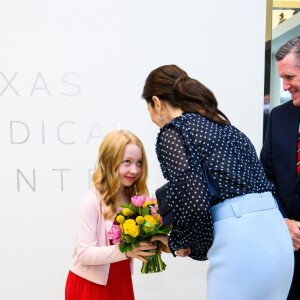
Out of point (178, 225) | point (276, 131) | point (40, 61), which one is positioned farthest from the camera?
point (40, 61)

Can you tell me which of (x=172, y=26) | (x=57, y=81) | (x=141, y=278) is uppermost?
(x=172, y=26)

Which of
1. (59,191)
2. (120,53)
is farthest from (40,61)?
(59,191)

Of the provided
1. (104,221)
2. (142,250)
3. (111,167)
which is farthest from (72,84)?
(142,250)

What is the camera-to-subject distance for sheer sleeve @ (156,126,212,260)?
1286 millimetres

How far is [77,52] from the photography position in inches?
96.8

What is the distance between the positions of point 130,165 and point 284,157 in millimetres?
799

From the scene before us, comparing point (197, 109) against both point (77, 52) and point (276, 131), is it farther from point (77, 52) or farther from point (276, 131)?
point (77, 52)

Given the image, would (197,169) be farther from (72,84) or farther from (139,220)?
(72,84)

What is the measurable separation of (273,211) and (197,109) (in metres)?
0.49

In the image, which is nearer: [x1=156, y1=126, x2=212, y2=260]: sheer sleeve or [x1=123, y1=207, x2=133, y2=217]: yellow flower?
[x1=156, y1=126, x2=212, y2=260]: sheer sleeve

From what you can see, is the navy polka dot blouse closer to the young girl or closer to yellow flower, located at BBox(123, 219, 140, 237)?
yellow flower, located at BBox(123, 219, 140, 237)

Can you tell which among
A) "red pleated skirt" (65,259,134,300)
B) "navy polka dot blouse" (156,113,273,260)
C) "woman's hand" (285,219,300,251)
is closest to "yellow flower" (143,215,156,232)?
Result: "navy polka dot blouse" (156,113,273,260)

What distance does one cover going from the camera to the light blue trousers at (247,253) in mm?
1332

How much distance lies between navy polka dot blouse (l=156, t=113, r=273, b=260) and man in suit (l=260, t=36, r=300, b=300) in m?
0.53
